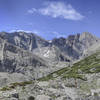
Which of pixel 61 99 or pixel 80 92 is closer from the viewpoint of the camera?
pixel 61 99

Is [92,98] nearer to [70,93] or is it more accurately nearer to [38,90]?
[70,93]

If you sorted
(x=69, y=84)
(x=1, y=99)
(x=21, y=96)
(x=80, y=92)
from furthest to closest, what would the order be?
(x=69, y=84) → (x=80, y=92) → (x=21, y=96) → (x=1, y=99)

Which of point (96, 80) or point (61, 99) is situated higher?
point (96, 80)

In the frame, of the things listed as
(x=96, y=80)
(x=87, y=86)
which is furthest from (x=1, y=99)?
(x=96, y=80)

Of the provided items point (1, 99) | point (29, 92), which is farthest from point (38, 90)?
point (1, 99)

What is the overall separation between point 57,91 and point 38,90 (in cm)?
594

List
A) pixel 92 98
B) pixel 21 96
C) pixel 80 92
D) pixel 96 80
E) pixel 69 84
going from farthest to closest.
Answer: pixel 96 80, pixel 69 84, pixel 80 92, pixel 92 98, pixel 21 96

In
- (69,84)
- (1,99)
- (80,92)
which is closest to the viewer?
(1,99)

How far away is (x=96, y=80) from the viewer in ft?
242

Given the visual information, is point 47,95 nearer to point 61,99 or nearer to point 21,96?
point 61,99

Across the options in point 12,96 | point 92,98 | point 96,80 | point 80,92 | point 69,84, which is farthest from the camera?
point 96,80

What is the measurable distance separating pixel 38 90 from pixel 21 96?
7.37m

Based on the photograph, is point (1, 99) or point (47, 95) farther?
point (47, 95)

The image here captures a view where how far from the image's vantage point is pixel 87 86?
6569cm
